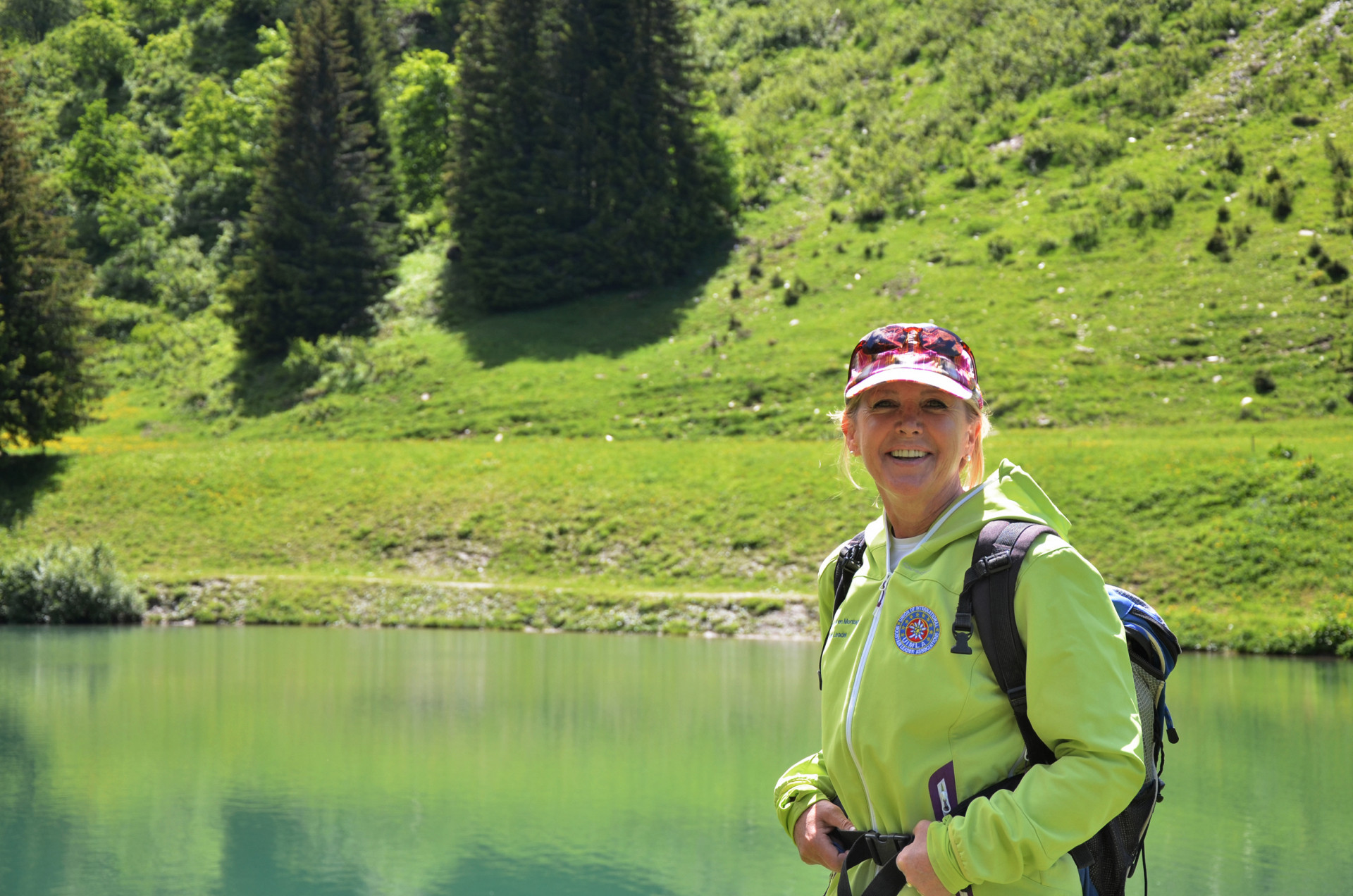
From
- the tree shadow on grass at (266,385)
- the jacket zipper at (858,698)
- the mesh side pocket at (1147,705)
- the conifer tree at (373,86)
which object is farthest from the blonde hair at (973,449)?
the conifer tree at (373,86)

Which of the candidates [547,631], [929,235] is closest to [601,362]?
[929,235]

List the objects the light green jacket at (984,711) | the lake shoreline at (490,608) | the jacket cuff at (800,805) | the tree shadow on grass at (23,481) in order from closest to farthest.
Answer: the light green jacket at (984,711)
the jacket cuff at (800,805)
the lake shoreline at (490,608)
the tree shadow on grass at (23,481)

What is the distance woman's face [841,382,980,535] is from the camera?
303cm

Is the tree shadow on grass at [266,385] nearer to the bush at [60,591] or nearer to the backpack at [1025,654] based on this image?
the bush at [60,591]

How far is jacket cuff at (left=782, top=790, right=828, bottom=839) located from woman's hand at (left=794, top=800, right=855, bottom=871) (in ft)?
0.25

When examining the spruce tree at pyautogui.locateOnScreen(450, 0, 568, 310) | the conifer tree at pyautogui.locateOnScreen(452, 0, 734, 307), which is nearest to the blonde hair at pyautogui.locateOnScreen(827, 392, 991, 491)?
the conifer tree at pyautogui.locateOnScreen(452, 0, 734, 307)

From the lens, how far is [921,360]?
9.78 feet

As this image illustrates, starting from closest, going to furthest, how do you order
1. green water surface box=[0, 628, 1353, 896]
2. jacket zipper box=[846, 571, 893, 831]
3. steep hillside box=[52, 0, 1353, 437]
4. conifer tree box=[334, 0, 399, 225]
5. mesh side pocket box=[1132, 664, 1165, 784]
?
jacket zipper box=[846, 571, 893, 831], mesh side pocket box=[1132, 664, 1165, 784], green water surface box=[0, 628, 1353, 896], steep hillside box=[52, 0, 1353, 437], conifer tree box=[334, 0, 399, 225]

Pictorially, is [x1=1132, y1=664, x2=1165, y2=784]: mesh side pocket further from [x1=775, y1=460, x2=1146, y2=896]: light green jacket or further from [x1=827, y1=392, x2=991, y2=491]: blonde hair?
[x1=827, y1=392, x2=991, y2=491]: blonde hair

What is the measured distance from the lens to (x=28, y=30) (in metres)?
97.4

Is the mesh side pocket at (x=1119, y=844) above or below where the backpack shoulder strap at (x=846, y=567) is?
below

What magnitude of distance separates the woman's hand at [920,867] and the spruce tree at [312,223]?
4846cm

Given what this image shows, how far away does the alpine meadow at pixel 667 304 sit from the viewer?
25.7 meters

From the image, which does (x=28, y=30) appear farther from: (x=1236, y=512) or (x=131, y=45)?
(x=1236, y=512)
